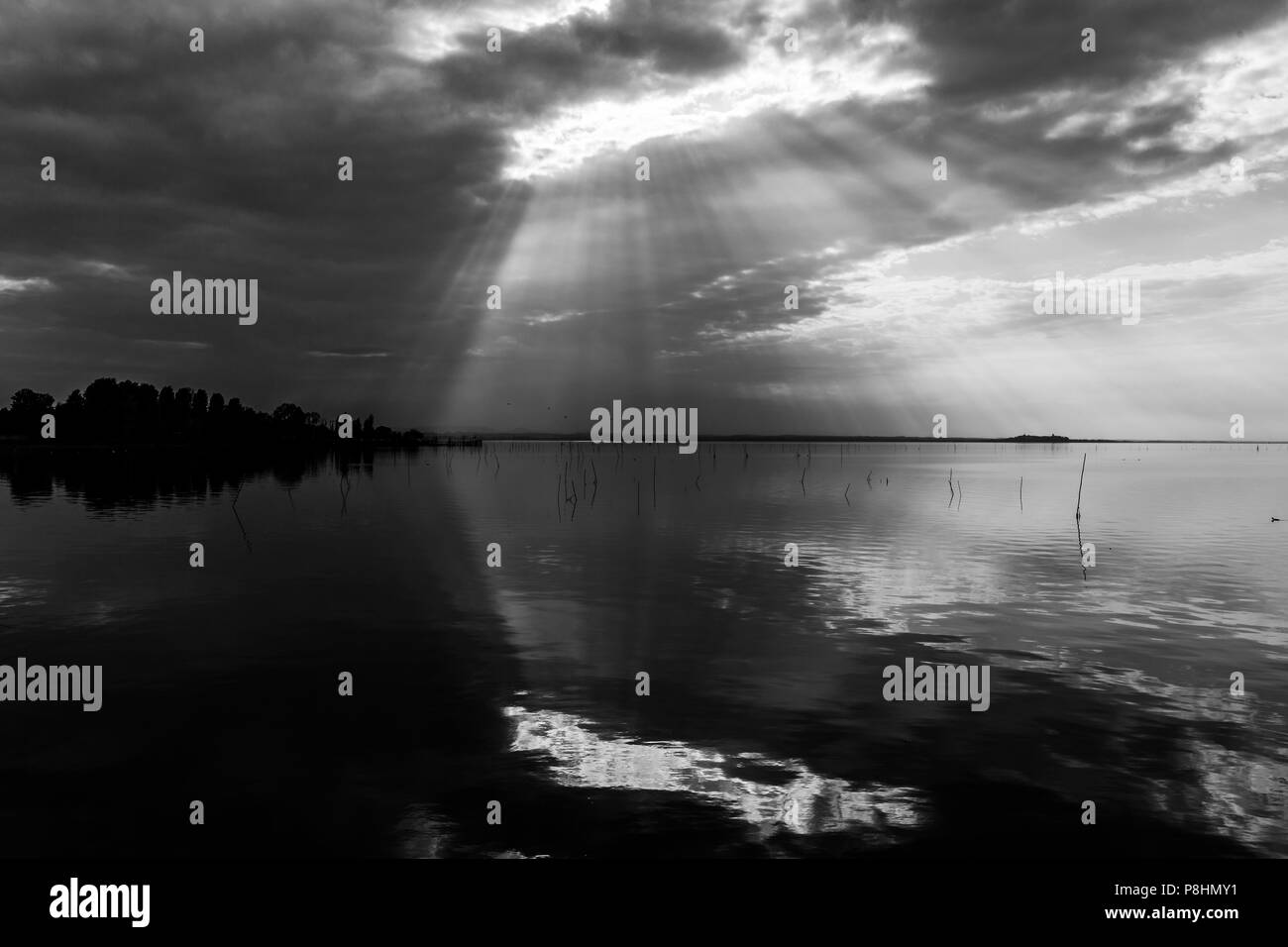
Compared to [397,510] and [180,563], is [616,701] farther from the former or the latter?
[397,510]

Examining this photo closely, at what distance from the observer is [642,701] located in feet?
54.3

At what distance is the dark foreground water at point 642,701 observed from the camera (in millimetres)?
10852

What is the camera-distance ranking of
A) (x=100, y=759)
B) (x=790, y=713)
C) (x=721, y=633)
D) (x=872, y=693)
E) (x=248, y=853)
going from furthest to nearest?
1. (x=721, y=633)
2. (x=872, y=693)
3. (x=790, y=713)
4. (x=100, y=759)
5. (x=248, y=853)

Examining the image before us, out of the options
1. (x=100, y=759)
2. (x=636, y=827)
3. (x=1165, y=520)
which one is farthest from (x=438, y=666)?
(x=1165, y=520)

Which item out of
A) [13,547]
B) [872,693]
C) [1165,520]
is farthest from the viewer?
[1165,520]

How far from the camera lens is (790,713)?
1556cm

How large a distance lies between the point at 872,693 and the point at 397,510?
47.6 metres

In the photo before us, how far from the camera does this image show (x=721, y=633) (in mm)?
22375

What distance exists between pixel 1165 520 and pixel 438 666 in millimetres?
49882

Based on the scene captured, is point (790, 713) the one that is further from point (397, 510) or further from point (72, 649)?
point (397, 510)

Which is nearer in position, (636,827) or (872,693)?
(636,827)

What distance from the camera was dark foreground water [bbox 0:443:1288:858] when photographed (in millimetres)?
10852
